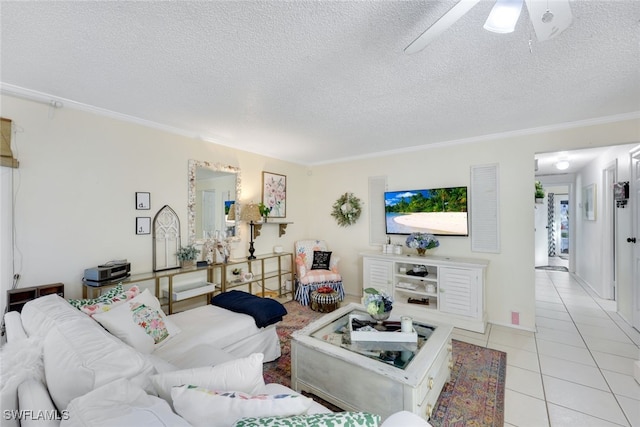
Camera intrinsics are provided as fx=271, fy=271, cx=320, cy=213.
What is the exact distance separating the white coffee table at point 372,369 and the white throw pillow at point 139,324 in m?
0.94

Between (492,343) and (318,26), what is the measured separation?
3.24 meters

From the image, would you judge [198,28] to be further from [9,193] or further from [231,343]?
[231,343]

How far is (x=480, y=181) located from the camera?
341cm

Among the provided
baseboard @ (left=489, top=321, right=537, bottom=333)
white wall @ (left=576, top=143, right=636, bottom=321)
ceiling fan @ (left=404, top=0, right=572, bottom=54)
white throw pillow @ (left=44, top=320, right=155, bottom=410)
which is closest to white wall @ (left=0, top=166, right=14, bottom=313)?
white throw pillow @ (left=44, top=320, right=155, bottom=410)

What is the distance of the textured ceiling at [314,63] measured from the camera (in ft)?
4.48

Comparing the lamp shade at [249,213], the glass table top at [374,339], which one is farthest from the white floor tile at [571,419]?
the lamp shade at [249,213]

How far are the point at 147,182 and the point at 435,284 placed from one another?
11.6ft

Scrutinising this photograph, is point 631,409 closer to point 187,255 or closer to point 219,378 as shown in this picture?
point 219,378

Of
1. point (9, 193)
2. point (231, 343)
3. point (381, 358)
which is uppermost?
point (9, 193)

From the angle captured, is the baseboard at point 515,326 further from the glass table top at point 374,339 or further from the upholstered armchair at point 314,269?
the upholstered armchair at point 314,269

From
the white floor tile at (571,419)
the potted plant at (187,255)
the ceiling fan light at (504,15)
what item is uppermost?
the ceiling fan light at (504,15)

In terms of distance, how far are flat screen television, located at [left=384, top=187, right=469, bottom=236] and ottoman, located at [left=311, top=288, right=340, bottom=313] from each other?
1260mm

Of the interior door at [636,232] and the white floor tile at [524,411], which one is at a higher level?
the interior door at [636,232]

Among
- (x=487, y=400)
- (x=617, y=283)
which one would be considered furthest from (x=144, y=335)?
(x=617, y=283)
